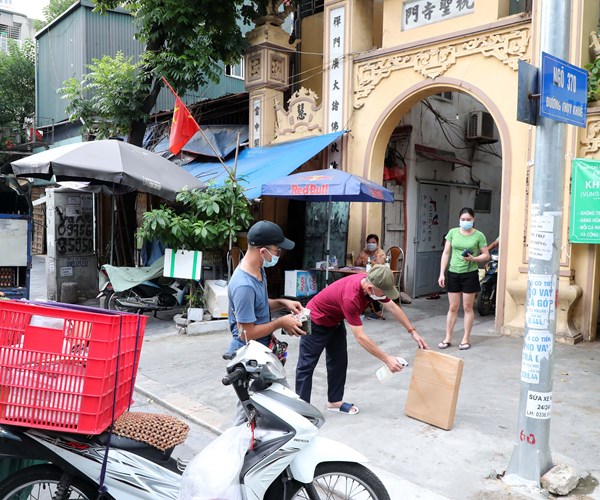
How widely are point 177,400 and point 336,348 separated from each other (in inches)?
70.0

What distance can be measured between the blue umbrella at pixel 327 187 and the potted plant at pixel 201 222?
1.77ft

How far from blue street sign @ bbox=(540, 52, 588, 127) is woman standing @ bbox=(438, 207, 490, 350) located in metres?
3.18

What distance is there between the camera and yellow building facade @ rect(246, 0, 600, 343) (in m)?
7.05

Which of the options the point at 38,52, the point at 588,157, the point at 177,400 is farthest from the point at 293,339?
the point at 38,52

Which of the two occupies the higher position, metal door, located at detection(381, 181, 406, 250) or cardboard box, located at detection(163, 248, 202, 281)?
metal door, located at detection(381, 181, 406, 250)

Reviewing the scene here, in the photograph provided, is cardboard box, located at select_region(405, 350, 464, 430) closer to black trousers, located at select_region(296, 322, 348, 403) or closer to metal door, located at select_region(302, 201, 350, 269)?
black trousers, located at select_region(296, 322, 348, 403)

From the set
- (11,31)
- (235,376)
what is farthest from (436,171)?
(11,31)

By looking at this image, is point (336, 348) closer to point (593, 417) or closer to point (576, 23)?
point (593, 417)

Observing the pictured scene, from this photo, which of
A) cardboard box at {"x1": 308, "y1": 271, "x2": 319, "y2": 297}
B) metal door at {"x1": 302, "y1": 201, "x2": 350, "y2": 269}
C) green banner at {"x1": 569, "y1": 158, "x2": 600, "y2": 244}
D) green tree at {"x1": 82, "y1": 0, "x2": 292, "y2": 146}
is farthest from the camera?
green tree at {"x1": 82, "y1": 0, "x2": 292, "y2": 146}

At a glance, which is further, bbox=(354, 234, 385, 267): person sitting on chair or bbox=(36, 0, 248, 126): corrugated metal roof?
bbox=(36, 0, 248, 126): corrugated metal roof

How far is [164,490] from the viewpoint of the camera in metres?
2.66

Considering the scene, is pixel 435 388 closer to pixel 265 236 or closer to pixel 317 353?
pixel 317 353

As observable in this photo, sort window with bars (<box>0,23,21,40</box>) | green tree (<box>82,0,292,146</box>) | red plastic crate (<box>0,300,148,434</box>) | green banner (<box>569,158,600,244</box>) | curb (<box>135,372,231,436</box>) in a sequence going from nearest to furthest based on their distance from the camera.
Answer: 1. red plastic crate (<box>0,300,148,434</box>)
2. curb (<box>135,372,231,436</box>)
3. green banner (<box>569,158,600,244</box>)
4. green tree (<box>82,0,292,146</box>)
5. window with bars (<box>0,23,21,40</box>)

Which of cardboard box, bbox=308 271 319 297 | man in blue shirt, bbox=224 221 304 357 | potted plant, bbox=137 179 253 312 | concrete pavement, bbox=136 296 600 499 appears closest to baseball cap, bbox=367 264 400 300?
man in blue shirt, bbox=224 221 304 357
